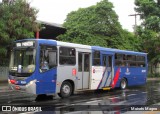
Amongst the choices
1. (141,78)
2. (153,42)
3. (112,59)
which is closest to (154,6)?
(153,42)

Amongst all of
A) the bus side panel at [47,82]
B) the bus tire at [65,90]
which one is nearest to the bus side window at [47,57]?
the bus side panel at [47,82]

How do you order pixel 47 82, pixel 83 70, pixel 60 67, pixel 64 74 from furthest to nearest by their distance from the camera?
pixel 83 70 → pixel 64 74 → pixel 60 67 → pixel 47 82

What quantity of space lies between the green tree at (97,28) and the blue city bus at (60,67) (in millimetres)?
12606

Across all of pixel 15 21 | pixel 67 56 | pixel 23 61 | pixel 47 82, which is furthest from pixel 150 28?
pixel 23 61

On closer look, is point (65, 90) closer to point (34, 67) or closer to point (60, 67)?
point (60, 67)

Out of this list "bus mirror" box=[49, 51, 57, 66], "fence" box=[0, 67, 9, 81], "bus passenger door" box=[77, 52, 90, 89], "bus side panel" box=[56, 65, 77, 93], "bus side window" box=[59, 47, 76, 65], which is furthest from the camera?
"fence" box=[0, 67, 9, 81]

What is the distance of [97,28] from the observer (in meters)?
34.2

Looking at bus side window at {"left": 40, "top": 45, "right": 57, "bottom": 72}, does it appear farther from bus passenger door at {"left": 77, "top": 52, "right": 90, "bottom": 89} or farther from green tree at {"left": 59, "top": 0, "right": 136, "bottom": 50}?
green tree at {"left": 59, "top": 0, "right": 136, "bottom": 50}

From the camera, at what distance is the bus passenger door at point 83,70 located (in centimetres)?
1752

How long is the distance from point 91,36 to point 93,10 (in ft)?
10.5

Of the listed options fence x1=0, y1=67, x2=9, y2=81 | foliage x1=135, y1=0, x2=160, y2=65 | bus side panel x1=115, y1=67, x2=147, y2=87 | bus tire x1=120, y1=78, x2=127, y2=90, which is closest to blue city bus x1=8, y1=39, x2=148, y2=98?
bus side panel x1=115, y1=67, x2=147, y2=87

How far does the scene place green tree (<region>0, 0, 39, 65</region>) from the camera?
24312 mm

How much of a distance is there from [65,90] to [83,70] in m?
1.94

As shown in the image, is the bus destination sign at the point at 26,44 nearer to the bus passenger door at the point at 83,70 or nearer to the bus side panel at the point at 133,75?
the bus passenger door at the point at 83,70
